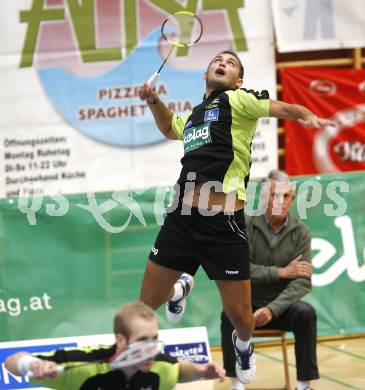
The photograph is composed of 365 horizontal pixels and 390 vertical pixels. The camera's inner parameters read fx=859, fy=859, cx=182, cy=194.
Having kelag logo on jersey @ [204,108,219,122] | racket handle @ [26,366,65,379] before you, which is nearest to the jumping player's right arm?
kelag logo on jersey @ [204,108,219,122]

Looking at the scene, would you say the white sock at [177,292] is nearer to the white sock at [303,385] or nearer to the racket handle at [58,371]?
the white sock at [303,385]

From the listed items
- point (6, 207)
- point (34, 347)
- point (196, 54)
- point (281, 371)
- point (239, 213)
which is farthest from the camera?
point (196, 54)

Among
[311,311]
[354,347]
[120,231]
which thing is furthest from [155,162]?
[311,311]

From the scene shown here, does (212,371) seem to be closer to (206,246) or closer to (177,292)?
(206,246)

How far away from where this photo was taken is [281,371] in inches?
322

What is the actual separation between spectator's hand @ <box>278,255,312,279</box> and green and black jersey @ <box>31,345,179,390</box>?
10.2ft

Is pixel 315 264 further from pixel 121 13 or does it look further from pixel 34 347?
pixel 121 13

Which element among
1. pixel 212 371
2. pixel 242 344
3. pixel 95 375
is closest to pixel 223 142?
pixel 242 344

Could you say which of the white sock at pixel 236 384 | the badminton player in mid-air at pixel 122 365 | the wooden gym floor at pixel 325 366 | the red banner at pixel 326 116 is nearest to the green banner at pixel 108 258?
the wooden gym floor at pixel 325 366

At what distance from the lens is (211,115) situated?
615cm

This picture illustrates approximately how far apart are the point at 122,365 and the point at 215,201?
7.00 feet

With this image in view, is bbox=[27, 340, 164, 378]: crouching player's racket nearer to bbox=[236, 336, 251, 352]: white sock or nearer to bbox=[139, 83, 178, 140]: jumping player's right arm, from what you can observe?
bbox=[236, 336, 251, 352]: white sock

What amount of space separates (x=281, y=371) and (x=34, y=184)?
531 cm

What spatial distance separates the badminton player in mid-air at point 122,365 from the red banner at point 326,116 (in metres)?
7.95
